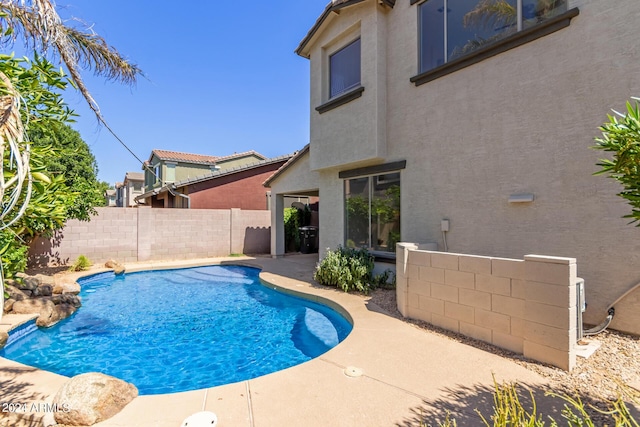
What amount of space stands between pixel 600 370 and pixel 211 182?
2159 centimetres

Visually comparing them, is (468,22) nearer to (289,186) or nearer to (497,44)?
(497,44)

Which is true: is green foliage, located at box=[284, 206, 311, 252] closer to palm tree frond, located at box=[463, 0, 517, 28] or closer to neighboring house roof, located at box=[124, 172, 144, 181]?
palm tree frond, located at box=[463, 0, 517, 28]

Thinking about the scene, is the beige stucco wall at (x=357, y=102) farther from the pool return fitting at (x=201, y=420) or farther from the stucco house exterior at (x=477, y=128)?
the pool return fitting at (x=201, y=420)

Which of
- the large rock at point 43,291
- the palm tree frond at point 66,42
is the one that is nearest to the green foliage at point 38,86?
the palm tree frond at point 66,42

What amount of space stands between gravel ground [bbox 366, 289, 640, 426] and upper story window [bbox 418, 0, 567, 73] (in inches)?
244

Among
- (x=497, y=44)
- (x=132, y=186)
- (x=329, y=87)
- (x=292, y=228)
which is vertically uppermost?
(x=329, y=87)

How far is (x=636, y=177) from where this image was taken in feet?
10.0

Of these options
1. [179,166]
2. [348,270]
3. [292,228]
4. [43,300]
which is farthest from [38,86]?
[179,166]

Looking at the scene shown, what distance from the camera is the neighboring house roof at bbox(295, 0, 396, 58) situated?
913cm

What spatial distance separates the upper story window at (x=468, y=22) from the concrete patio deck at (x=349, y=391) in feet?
22.1

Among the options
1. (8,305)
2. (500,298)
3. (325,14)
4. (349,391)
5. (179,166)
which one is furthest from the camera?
(179,166)

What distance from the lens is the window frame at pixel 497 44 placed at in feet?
19.6

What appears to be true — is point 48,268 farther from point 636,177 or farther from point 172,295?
point 636,177

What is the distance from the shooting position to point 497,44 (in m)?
6.81
